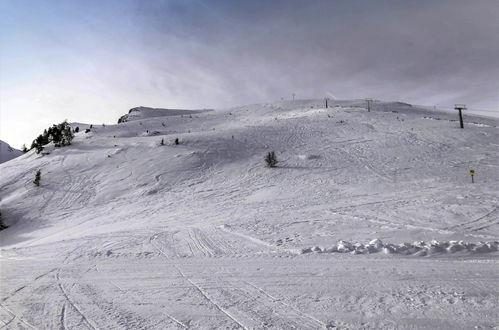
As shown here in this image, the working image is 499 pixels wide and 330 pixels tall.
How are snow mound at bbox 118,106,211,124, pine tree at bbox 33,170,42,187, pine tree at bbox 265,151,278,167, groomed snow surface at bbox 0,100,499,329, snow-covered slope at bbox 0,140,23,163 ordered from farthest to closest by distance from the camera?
snow mound at bbox 118,106,211,124 < snow-covered slope at bbox 0,140,23,163 < pine tree at bbox 265,151,278,167 < pine tree at bbox 33,170,42,187 < groomed snow surface at bbox 0,100,499,329

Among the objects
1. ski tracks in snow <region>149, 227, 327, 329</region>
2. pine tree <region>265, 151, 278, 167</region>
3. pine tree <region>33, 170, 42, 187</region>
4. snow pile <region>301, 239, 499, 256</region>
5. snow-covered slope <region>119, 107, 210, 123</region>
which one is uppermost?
snow-covered slope <region>119, 107, 210, 123</region>

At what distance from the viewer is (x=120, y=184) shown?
50.9 feet

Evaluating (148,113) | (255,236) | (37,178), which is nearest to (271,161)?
(255,236)

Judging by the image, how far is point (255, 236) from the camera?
7891 millimetres

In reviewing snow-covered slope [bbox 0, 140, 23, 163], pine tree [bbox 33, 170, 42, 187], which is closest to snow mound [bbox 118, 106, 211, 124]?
snow-covered slope [bbox 0, 140, 23, 163]

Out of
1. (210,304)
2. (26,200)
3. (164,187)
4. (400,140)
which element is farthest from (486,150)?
(26,200)

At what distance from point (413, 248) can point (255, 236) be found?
11.5 ft

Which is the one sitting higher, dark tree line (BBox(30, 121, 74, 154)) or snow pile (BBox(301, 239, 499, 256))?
dark tree line (BBox(30, 121, 74, 154))

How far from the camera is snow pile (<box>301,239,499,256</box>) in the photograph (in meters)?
6.00

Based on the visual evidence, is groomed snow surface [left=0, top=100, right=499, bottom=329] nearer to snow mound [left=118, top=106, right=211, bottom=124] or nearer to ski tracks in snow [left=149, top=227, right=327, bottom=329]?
ski tracks in snow [left=149, top=227, right=327, bottom=329]

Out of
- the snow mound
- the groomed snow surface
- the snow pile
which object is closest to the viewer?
the groomed snow surface

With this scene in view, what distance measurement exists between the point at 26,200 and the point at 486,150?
23444 mm

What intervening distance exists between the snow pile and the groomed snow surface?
0.04 metres

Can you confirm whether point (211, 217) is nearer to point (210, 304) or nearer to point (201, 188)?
point (201, 188)
